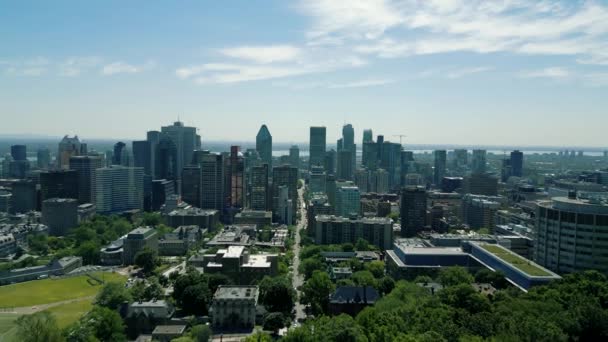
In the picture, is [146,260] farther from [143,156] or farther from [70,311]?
[143,156]

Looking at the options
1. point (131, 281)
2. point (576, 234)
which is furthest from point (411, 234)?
point (131, 281)

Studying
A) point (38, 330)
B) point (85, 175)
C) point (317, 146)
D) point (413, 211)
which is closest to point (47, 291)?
point (38, 330)

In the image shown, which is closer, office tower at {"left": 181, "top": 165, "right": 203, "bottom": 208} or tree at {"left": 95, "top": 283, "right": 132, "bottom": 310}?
tree at {"left": 95, "top": 283, "right": 132, "bottom": 310}

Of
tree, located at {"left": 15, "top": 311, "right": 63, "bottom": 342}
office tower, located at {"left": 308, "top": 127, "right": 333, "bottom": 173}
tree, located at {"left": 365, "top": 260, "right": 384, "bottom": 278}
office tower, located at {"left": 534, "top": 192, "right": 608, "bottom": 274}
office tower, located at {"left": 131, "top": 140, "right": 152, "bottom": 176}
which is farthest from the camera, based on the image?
office tower, located at {"left": 308, "top": 127, "right": 333, "bottom": 173}

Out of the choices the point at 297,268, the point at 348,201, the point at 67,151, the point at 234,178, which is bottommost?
the point at 297,268

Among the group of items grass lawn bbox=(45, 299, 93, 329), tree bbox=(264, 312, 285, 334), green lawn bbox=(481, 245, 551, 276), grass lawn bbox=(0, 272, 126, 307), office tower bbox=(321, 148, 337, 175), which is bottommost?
grass lawn bbox=(0, 272, 126, 307)

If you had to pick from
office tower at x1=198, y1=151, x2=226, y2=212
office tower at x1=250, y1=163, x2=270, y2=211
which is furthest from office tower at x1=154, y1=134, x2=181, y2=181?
office tower at x1=250, y1=163, x2=270, y2=211

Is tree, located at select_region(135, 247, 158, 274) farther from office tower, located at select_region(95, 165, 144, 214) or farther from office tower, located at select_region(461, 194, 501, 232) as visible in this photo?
office tower, located at select_region(461, 194, 501, 232)
